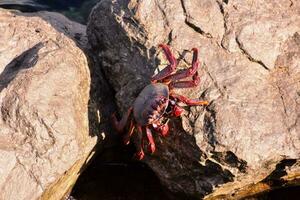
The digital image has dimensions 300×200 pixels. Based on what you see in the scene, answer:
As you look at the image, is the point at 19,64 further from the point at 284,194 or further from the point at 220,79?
the point at 284,194

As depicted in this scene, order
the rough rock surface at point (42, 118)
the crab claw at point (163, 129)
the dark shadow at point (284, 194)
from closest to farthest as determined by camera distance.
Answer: the rough rock surface at point (42, 118) < the crab claw at point (163, 129) < the dark shadow at point (284, 194)

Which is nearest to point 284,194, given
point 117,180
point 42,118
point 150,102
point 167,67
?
point 117,180

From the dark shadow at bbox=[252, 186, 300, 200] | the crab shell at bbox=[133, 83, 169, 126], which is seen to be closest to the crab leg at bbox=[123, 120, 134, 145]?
the crab shell at bbox=[133, 83, 169, 126]

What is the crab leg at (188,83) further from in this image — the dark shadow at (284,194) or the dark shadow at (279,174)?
Answer: the dark shadow at (284,194)

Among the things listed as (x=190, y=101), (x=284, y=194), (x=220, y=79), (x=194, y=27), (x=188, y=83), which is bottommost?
(x=284, y=194)

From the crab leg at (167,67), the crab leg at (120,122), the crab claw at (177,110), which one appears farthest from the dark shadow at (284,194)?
the crab leg at (167,67)

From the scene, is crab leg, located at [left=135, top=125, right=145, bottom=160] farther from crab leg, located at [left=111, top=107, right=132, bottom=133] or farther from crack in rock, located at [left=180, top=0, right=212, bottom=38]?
crack in rock, located at [left=180, top=0, right=212, bottom=38]

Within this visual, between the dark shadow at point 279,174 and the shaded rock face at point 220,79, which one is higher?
the shaded rock face at point 220,79
